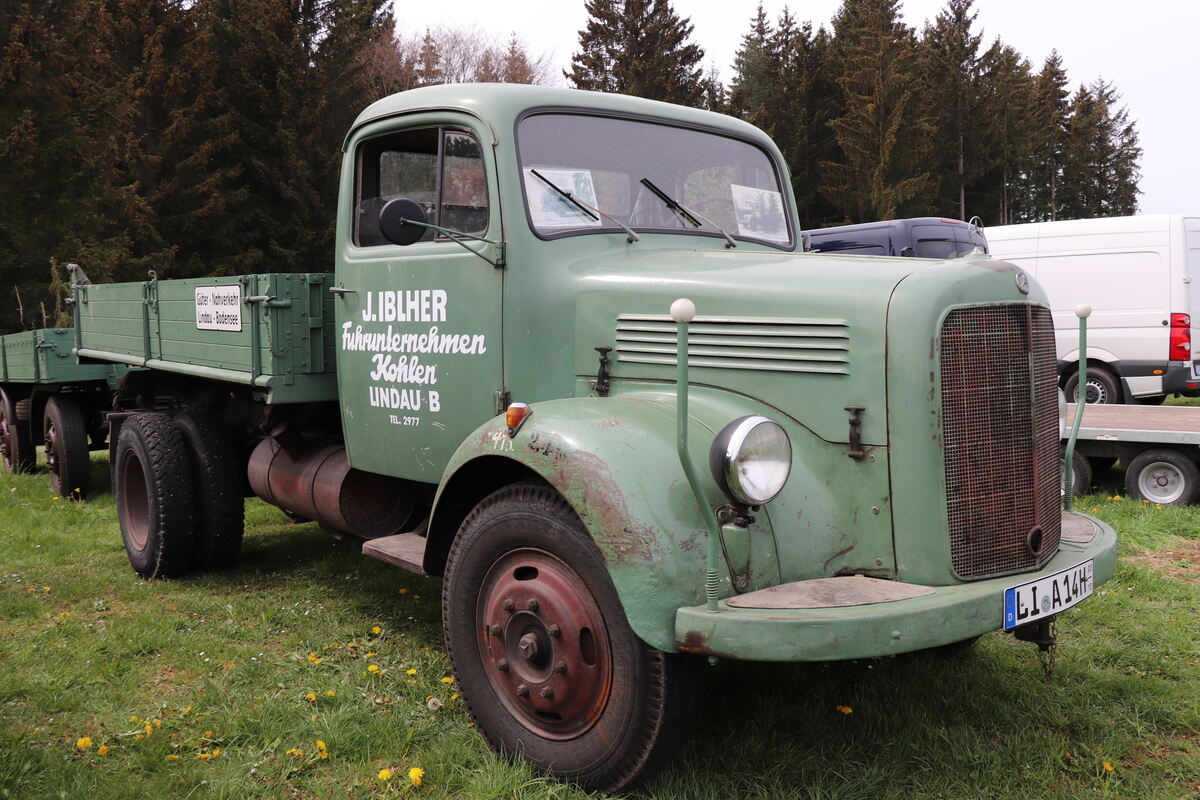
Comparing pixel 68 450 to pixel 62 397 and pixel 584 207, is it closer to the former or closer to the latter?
pixel 62 397

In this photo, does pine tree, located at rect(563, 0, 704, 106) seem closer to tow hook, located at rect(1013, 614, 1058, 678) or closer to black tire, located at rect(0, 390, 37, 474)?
black tire, located at rect(0, 390, 37, 474)

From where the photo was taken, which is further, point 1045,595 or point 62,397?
point 62,397

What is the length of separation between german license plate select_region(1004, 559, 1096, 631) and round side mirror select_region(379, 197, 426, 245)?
2342mm

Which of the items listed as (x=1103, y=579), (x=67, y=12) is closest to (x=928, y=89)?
(x=67, y=12)

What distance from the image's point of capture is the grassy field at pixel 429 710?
3018mm

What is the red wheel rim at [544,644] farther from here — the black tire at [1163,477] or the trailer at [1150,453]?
the black tire at [1163,477]

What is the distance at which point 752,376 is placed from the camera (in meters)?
3.08

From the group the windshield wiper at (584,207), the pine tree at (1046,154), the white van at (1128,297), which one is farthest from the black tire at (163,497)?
the pine tree at (1046,154)

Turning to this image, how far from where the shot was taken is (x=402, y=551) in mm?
3773

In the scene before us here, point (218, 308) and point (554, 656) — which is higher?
point (218, 308)

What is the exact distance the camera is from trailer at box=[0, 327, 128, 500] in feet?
26.2

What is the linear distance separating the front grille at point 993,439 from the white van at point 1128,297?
9.46m

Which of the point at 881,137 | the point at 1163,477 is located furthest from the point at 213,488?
the point at 881,137

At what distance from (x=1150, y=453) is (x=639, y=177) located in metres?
5.02
